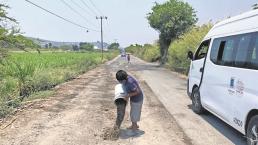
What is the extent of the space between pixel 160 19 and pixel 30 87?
Answer: 3453 centimetres

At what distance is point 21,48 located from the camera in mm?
12273

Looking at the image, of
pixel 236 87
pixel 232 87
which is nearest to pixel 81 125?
pixel 232 87

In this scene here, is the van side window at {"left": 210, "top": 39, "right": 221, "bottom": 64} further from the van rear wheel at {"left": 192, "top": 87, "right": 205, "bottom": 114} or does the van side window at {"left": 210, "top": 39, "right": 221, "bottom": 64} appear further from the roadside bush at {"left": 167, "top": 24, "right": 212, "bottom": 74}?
the roadside bush at {"left": 167, "top": 24, "right": 212, "bottom": 74}

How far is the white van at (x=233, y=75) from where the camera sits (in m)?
7.27

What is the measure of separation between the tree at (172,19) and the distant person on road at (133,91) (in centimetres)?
3986

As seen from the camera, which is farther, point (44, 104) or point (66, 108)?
point (44, 104)

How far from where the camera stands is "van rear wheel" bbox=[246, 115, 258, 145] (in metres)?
6.99

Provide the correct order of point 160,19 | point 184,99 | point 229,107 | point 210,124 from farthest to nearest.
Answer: point 160,19 → point 184,99 → point 210,124 → point 229,107

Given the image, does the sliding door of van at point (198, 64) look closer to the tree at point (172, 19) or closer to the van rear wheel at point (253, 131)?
the van rear wheel at point (253, 131)

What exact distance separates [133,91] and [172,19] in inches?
1599

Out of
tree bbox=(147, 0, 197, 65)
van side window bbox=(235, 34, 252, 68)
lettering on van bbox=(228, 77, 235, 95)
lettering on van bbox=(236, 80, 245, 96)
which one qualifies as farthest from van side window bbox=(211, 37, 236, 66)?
tree bbox=(147, 0, 197, 65)

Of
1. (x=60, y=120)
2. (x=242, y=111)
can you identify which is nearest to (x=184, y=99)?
(x=60, y=120)

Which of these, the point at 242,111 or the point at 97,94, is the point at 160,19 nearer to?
the point at 97,94

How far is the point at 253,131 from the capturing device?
7094mm
